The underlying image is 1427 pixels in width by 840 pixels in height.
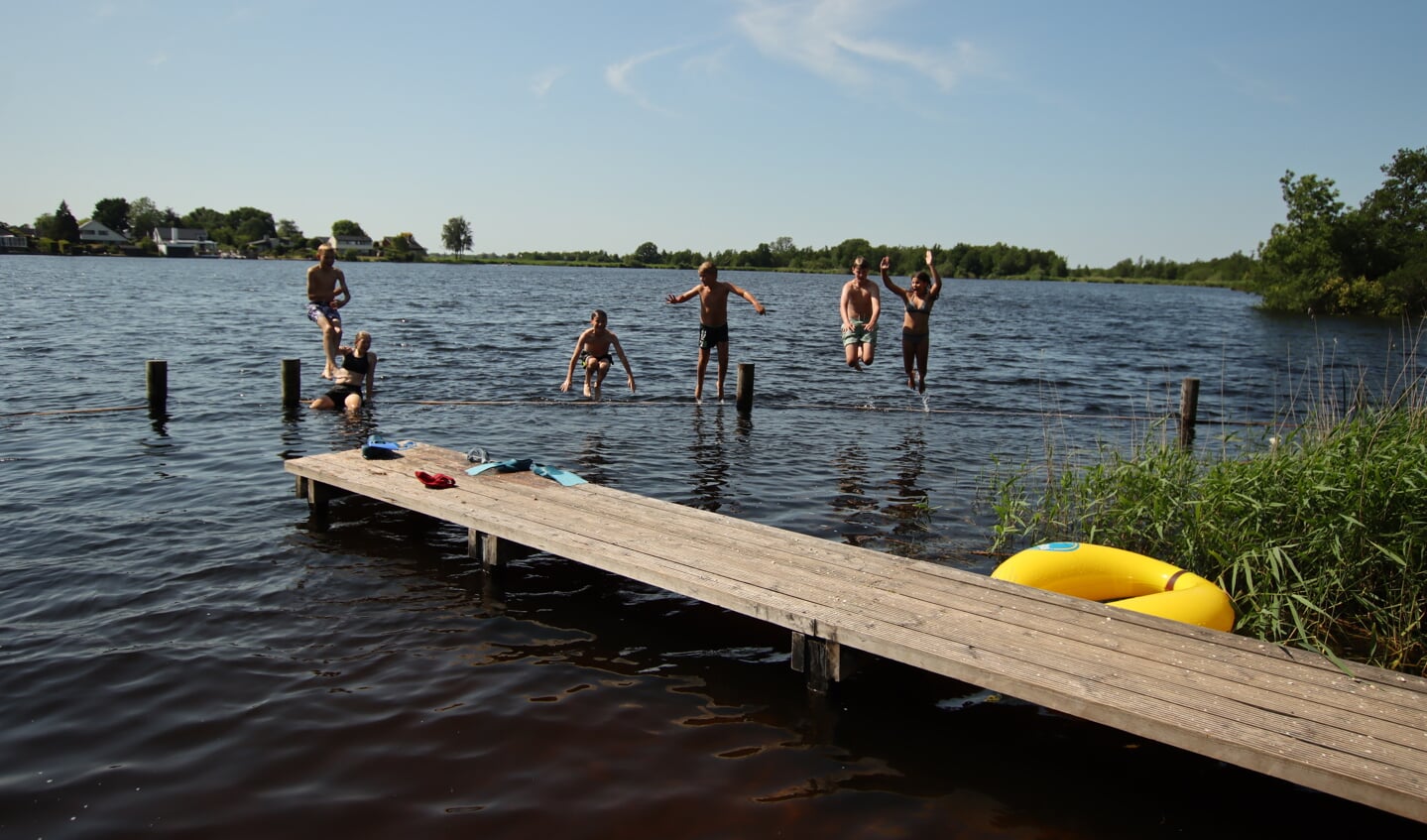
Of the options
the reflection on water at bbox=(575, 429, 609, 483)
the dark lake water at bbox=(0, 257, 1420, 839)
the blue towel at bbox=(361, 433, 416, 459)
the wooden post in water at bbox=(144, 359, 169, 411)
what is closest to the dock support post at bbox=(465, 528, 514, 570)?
the dark lake water at bbox=(0, 257, 1420, 839)

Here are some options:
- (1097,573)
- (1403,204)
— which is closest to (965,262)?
(1403,204)

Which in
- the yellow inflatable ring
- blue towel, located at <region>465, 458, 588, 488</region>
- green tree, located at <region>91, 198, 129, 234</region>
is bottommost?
the yellow inflatable ring

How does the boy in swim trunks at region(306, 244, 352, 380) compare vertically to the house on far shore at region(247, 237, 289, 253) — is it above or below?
below

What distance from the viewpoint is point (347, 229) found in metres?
172

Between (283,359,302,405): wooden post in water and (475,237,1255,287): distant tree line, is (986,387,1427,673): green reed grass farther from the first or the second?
(475,237,1255,287): distant tree line

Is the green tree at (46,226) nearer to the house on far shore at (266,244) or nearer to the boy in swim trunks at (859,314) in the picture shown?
the house on far shore at (266,244)

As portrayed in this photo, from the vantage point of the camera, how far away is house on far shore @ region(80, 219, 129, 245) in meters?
136

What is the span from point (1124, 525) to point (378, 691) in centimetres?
618

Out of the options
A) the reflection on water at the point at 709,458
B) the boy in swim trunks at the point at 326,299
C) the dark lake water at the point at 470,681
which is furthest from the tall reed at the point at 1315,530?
the boy in swim trunks at the point at 326,299

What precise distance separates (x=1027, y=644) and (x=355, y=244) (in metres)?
180

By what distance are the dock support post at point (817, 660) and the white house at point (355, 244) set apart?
569 ft

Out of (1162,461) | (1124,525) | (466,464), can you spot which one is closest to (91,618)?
(466,464)

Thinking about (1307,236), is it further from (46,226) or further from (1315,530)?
(46,226)

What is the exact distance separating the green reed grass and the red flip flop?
224 inches
